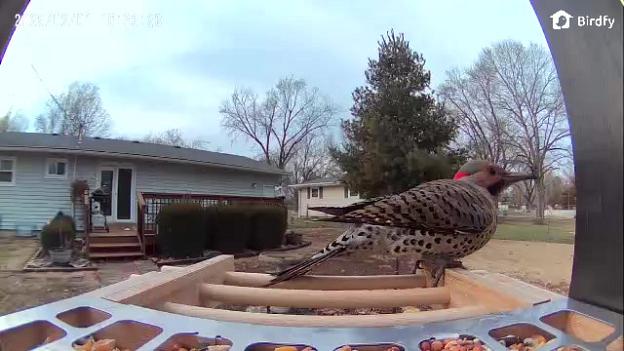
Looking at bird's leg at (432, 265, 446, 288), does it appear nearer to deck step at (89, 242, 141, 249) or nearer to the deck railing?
the deck railing

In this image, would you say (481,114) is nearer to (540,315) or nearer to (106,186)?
(540,315)

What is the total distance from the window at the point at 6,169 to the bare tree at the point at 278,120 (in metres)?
0.76

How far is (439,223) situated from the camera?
111 cm

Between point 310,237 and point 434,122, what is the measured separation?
0.89m

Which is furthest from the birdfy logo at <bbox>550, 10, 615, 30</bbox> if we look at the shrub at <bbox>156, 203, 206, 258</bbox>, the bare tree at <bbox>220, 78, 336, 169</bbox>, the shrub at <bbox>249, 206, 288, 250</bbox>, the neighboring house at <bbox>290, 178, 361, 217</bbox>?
the shrub at <bbox>156, 203, 206, 258</bbox>

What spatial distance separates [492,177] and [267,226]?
2893 millimetres

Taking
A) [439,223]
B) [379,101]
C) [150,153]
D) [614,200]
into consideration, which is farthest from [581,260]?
[150,153]

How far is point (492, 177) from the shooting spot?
131cm

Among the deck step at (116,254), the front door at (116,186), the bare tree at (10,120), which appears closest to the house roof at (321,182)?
the bare tree at (10,120)

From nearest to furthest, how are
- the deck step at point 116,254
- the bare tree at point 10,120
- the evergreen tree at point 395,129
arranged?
the bare tree at point 10,120, the evergreen tree at point 395,129, the deck step at point 116,254

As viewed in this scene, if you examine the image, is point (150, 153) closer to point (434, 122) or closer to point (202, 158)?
point (202, 158)

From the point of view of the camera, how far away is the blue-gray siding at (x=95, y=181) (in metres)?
2.35

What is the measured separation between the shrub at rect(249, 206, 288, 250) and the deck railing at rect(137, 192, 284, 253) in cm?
7

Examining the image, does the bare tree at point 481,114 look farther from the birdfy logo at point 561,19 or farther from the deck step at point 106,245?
the deck step at point 106,245
